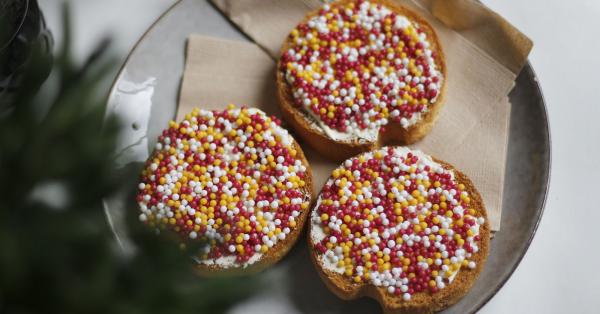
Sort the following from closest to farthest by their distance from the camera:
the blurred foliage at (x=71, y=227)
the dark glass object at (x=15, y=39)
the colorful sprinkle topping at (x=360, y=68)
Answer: the blurred foliage at (x=71, y=227) → the dark glass object at (x=15, y=39) → the colorful sprinkle topping at (x=360, y=68)

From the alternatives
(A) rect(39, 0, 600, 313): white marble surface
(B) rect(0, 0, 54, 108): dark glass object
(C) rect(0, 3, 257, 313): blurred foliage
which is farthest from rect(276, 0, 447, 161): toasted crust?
(C) rect(0, 3, 257, 313): blurred foliage

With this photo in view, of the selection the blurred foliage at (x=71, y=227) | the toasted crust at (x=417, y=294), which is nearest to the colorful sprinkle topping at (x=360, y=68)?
the toasted crust at (x=417, y=294)

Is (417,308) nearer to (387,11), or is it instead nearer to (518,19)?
(387,11)

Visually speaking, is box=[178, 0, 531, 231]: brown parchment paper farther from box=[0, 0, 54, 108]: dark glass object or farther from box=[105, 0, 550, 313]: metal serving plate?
box=[0, 0, 54, 108]: dark glass object

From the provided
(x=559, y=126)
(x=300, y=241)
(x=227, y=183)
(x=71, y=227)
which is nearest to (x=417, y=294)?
(x=300, y=241)

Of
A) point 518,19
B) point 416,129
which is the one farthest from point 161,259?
point 518,19

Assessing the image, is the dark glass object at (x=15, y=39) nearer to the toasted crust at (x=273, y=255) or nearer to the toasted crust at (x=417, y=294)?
the toasted crust at (x=273, y=255)
